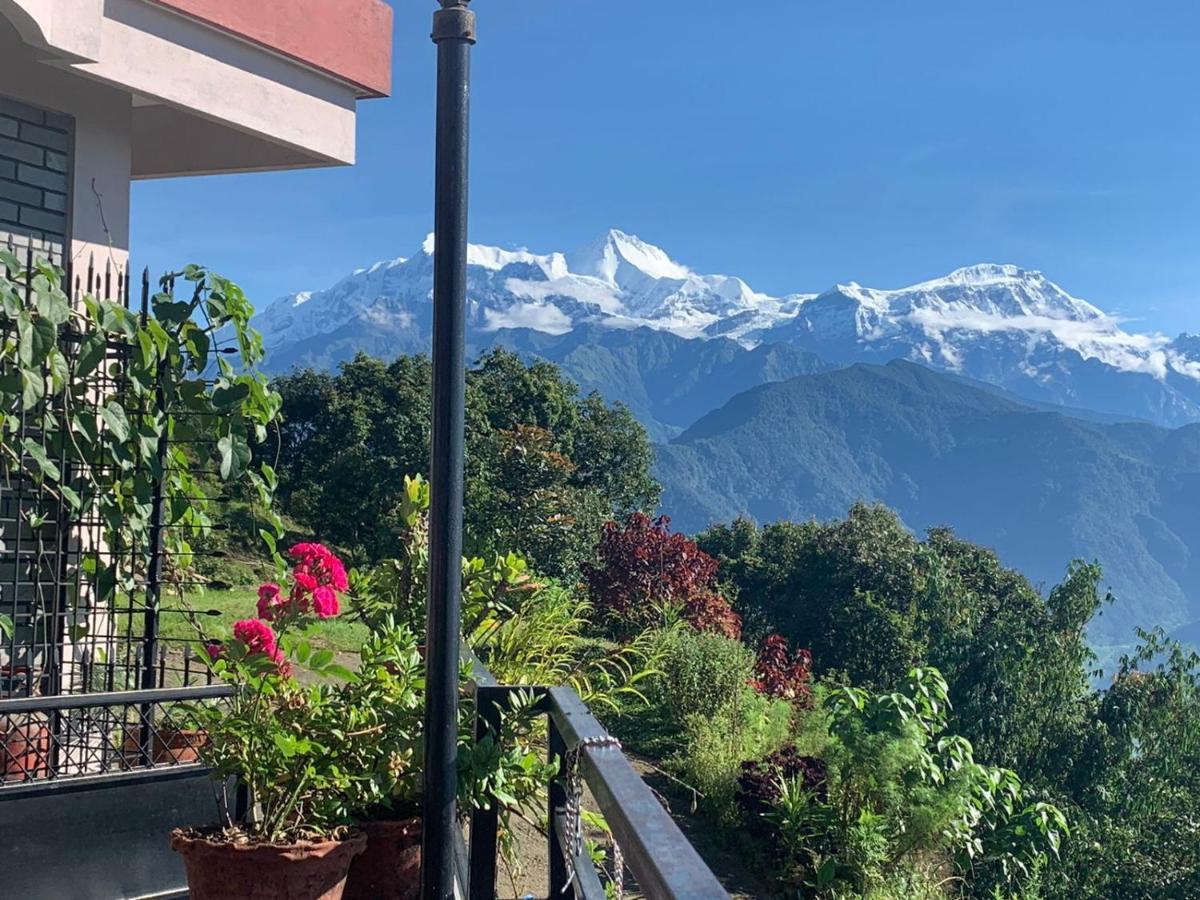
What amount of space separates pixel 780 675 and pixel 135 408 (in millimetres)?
7745

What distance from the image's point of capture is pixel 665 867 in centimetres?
139

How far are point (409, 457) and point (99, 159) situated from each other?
60.0 feet

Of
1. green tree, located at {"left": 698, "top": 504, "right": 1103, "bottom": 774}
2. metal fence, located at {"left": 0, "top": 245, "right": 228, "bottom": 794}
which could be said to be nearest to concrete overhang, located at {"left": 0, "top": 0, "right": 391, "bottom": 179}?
metal fence, located at {"left": 0, "top": 245, "right": 228, "bottom": 794}

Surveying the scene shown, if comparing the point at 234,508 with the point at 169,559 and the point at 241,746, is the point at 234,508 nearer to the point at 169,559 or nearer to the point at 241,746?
the point at 169,559

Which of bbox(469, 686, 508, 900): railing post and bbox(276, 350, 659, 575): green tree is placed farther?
bbox(276, 350, 659, 575): green tree

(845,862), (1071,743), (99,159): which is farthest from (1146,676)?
(99,159)

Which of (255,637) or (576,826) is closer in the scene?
(576,826)

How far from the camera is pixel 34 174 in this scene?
4.96 meters

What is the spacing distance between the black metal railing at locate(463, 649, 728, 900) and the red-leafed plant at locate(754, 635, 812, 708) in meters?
7.48

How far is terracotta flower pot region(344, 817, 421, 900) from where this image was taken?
3041 millimetres

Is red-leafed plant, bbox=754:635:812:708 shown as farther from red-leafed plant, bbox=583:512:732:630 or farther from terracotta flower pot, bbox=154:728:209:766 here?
terracotta flower pot, bbox=154:728:209:766

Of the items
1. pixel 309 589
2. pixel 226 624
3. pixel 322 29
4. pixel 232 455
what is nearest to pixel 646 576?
pixel 226 624

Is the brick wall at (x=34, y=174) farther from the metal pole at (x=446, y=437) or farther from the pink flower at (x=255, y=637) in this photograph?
the metal pole at (x=446, y=437)

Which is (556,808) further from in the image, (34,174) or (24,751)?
(34,174)
